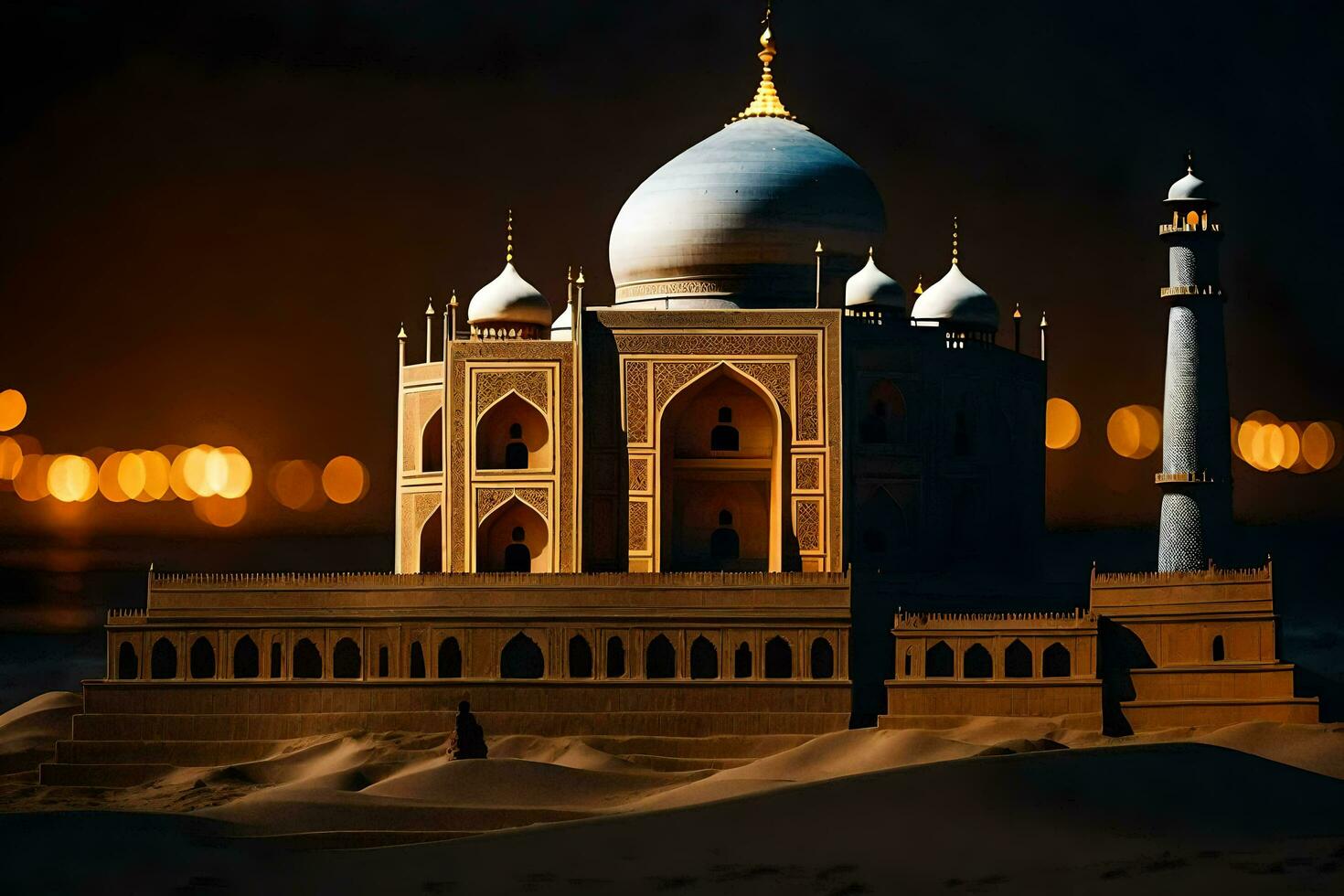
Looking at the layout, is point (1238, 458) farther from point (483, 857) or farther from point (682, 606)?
point (483, 857)

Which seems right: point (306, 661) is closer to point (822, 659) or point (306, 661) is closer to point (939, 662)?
point (822, 659)

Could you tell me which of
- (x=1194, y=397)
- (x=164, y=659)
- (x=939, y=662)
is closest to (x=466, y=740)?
(x=164, y=659)

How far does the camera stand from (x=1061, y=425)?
35094 mm

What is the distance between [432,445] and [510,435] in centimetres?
189

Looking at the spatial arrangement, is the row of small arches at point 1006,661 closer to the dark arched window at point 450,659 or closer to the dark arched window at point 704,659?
the dark arched window at point 704,659

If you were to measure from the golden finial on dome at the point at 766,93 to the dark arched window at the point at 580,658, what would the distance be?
897 centimetres

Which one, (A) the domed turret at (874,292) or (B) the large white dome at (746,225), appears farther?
(A) the domed turret at (874,292)

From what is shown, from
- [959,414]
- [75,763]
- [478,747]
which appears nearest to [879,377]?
[959,414]

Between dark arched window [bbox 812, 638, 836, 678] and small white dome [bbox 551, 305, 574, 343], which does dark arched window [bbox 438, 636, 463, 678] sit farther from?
small white dome [bbox 551, 305, 574, 343]

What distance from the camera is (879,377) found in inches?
1278

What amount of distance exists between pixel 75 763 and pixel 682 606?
6832mm

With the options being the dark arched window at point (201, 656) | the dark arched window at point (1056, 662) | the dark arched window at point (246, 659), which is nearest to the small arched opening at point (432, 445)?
the dark arched window at point (246, 659)

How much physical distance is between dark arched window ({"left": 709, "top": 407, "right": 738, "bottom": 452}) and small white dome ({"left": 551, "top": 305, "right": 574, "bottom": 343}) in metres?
2.37

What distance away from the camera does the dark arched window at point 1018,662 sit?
28828mm
